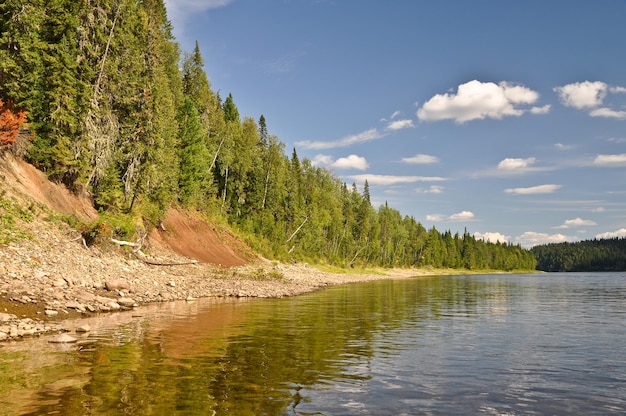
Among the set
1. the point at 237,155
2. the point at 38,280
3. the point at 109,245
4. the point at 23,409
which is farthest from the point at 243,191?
the point at 23,409

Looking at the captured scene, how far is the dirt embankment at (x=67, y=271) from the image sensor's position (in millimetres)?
18125

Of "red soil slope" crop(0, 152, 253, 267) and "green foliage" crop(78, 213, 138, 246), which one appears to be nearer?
"red soil slope" crop(0, 152, 253, 267)

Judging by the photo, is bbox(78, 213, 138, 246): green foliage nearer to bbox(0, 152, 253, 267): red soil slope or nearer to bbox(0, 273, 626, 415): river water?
bbox(0, 152, 253, 267): red soil slope

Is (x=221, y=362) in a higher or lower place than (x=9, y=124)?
lower

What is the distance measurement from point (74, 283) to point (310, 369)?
15434 mm

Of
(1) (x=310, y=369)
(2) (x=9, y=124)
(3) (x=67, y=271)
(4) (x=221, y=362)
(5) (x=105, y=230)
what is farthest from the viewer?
(5) (x=105, y=230)

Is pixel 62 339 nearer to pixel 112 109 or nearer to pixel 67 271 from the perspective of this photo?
pixel 67 271

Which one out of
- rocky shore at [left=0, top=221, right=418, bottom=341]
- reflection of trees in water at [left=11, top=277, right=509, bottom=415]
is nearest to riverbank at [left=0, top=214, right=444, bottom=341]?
rocky shore at [left=0, top=221, right=418, bottom=341]

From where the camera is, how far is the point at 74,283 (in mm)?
22219

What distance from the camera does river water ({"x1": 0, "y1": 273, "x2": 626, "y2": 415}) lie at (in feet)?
30.2

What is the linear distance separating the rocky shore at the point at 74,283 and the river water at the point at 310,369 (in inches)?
64.0

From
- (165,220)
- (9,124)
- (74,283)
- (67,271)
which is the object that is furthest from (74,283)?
(165,220)

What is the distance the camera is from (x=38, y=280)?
20.3 metres

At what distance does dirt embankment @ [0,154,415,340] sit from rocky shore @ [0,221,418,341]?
0.12ft
